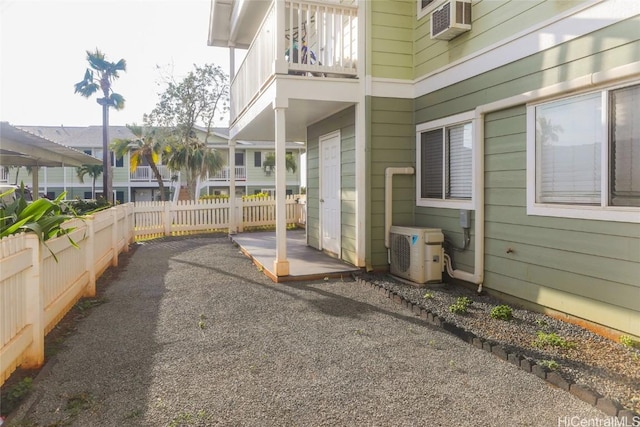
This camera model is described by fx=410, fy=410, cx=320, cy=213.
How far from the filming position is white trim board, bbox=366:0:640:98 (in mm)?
3534

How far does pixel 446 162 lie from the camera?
5684 mm

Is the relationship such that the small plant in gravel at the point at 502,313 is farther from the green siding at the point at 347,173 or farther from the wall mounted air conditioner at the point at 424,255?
the green siding at the point at 347,173

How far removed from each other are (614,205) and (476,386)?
2081 mm

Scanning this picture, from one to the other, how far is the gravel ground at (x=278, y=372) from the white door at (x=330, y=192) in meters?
2.45

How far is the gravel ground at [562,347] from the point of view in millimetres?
2715

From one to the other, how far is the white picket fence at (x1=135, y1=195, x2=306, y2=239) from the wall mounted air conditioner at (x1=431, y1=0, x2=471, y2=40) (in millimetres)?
8170

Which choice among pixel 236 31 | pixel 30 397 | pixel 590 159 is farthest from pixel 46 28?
pixel 236 31

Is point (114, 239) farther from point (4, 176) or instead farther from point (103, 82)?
point (4, 176)

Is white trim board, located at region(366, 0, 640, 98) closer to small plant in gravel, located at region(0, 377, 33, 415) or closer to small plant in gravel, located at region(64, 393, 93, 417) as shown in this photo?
small plant in gravel, located at region(64, 393, 93, 417)

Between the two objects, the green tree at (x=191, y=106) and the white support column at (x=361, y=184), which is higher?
the green tree at (x=191, y=106)

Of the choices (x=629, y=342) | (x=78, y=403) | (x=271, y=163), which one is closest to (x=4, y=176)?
(x=271, y=163)

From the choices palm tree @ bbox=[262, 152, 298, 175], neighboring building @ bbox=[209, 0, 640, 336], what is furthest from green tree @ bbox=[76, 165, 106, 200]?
neighboring building @ bbox=[209, 0, 640, 336]

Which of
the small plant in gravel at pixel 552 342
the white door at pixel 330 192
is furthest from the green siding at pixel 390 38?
the small plant in gravel at pixel 552 342

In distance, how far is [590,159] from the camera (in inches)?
148
